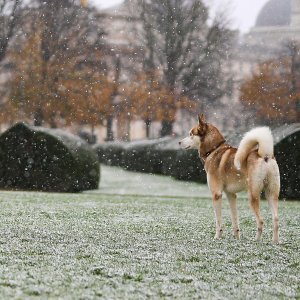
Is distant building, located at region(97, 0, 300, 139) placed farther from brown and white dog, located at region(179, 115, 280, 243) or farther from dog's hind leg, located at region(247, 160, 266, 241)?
dog's hind leg, located at region(247, 160, 266, 241)

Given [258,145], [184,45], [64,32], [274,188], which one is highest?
[64,32]

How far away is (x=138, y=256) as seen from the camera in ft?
21.6

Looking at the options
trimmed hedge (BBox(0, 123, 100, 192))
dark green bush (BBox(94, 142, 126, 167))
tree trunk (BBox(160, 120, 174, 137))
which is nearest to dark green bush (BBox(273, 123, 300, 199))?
trimmed hedge (BBox(0, 123, 100, 192))

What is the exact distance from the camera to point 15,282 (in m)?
5.02

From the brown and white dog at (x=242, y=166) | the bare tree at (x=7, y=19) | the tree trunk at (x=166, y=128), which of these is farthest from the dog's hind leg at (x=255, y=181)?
the tree trunk at (x=166, y=128)

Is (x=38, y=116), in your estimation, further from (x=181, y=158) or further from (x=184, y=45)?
(x=181, y=158)

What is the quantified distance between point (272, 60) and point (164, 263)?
52.6 metres

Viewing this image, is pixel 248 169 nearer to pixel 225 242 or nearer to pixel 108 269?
pixel 225 242

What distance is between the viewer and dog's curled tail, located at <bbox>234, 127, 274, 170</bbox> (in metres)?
7.59

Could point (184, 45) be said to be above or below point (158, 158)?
above

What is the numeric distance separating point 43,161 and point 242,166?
10878mm

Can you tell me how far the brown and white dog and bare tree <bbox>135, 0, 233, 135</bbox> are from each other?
35.9 m

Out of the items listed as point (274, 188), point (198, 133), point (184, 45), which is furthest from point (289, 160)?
point (184, 45)

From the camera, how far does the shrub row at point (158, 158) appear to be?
2159 centimetres
